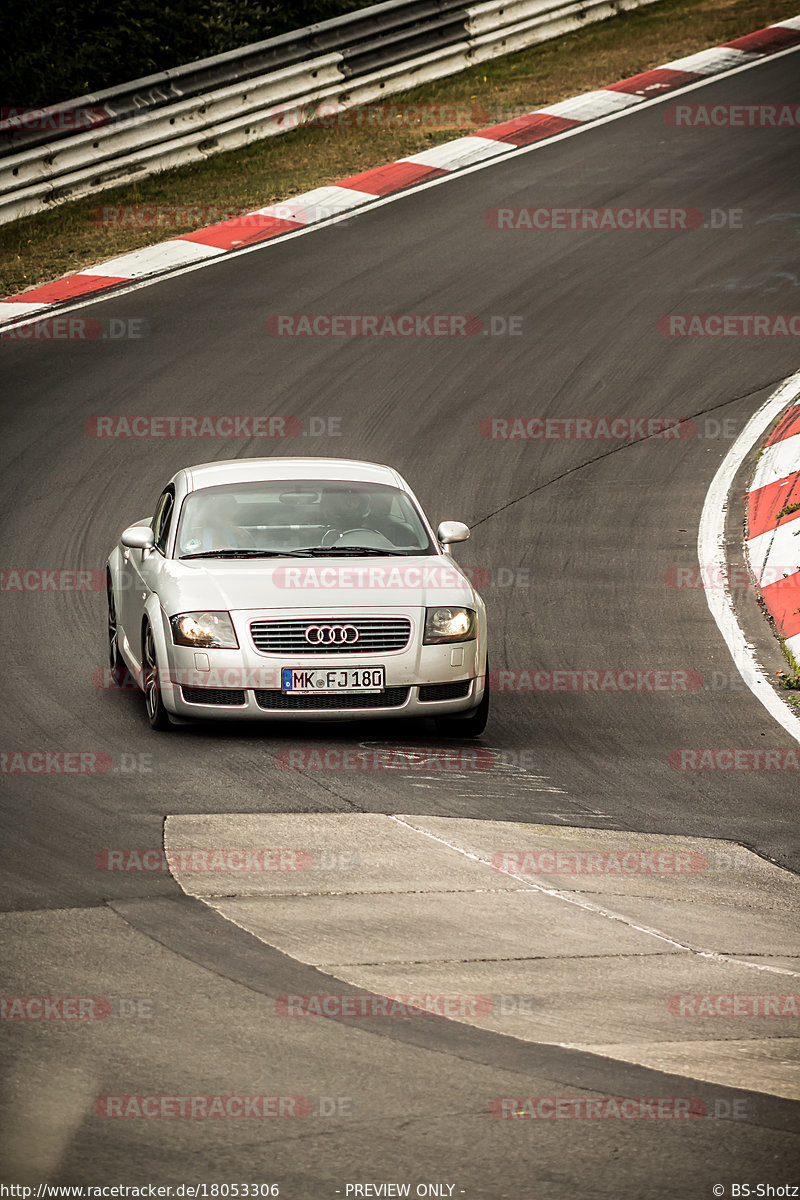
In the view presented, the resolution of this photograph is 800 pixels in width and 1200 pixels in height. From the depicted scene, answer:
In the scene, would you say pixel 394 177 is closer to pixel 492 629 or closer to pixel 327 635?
pixel 492 629

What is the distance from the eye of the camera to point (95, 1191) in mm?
3928

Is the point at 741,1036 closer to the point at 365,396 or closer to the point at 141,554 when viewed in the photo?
the point at 141,554

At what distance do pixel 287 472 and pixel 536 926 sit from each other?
454cm

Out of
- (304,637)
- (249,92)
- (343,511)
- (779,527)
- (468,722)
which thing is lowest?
(779,527)

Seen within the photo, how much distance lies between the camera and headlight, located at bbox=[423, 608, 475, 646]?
28.4 ft

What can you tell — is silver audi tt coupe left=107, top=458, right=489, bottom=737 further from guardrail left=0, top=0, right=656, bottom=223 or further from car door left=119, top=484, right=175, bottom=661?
guardrail left=0, top=0, right=656, bottom=223

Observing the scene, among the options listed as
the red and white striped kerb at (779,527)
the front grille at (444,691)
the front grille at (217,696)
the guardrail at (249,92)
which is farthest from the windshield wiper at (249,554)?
the guardrail at (249,92)

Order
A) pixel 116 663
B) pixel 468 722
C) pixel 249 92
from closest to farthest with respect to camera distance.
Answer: pixel 468 722, pixel 116 663, pixel 249 92

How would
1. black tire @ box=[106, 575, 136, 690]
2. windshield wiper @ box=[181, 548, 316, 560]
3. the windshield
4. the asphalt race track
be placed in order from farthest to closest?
black tire @ box=[106, 575, 136, 690] → the windshield → windshield wiper @ box=[181, 548, 316, 560] → the asphalt race track

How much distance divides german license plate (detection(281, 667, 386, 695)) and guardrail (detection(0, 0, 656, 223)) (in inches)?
461

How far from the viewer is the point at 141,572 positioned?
371 inches

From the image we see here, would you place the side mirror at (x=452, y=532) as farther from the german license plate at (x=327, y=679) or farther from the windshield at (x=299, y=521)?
the german license plate at (x=327, y=679)

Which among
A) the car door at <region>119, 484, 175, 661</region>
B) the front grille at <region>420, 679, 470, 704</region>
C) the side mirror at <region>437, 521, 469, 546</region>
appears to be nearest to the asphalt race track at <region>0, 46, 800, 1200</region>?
the front grille at <region>420, 679, 470, 704</region>

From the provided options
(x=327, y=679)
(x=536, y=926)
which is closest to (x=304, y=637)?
(x=327, y=679)
